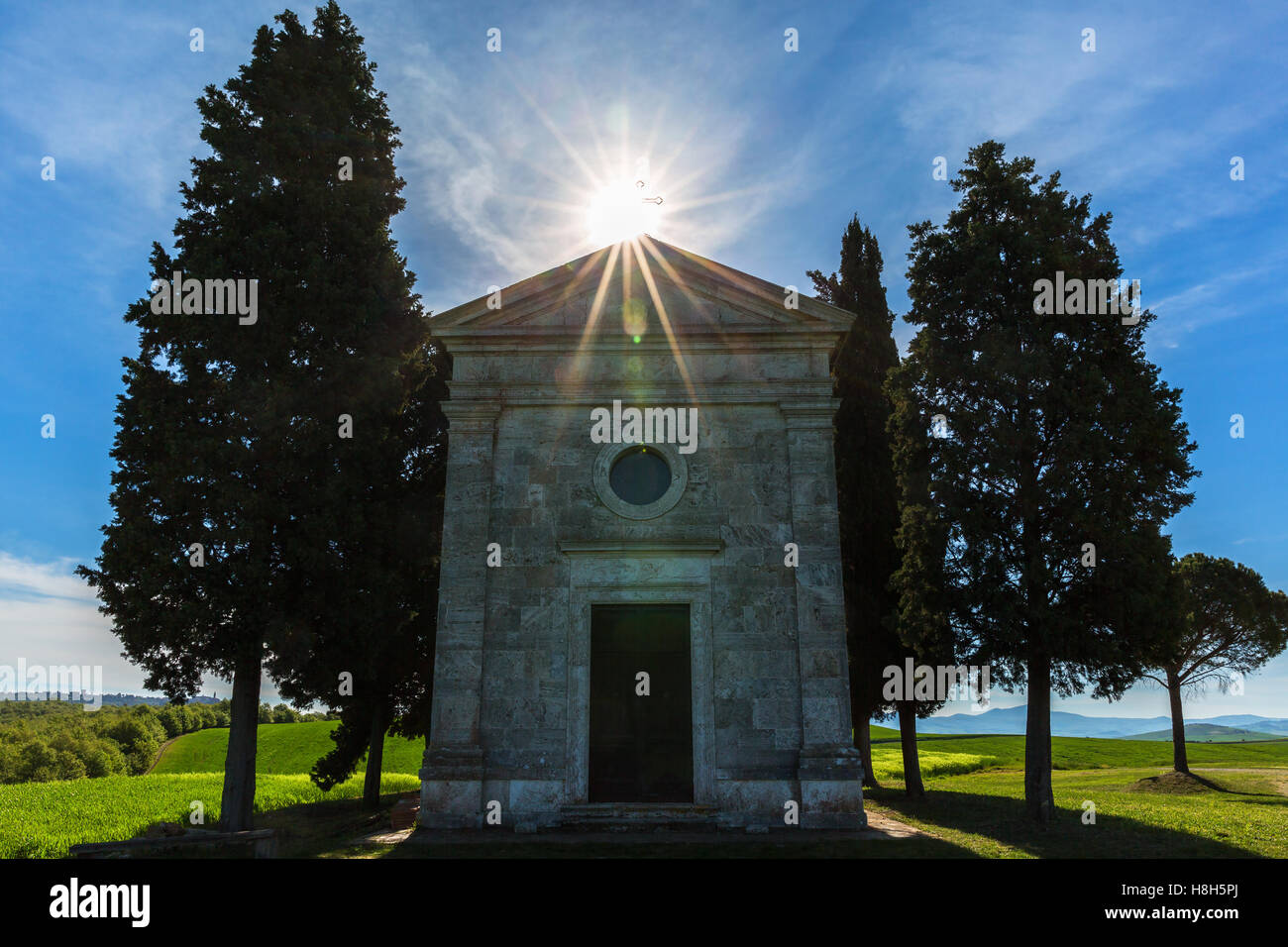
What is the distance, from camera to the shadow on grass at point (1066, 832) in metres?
11.9

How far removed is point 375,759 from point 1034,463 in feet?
60.4

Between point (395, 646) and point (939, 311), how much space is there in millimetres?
15630

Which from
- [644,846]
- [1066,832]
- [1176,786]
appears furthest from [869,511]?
[1176,786]

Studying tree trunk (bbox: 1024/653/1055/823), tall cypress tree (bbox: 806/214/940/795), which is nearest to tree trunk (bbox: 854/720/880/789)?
tall cypress tree (bbox: 806/214/940/795)

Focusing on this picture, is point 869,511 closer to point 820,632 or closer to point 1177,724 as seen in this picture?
point 820,632

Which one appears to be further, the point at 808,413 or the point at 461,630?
the point at 808,413

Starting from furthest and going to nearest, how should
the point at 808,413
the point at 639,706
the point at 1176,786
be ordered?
the point at 1176,786, the point at 808,413, the point at 639,706

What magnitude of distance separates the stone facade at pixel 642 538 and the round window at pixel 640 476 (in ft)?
0.87

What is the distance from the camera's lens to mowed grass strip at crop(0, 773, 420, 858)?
53.9ft

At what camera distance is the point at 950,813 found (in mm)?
17359

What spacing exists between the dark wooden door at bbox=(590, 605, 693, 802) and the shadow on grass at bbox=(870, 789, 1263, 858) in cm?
588

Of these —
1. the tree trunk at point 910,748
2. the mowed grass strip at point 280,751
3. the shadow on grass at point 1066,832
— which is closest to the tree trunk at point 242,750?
the shadow on grass at point 1066,832
